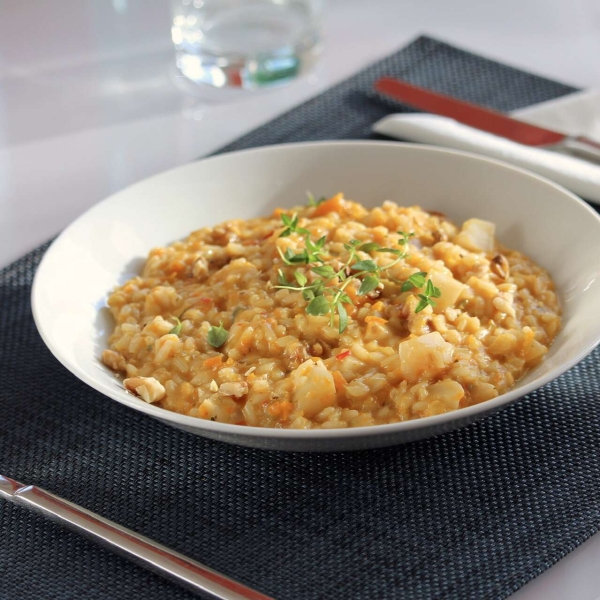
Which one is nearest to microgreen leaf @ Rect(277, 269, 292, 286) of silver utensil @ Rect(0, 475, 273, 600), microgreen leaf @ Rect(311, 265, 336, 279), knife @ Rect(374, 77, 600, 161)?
microgreen leaf @ Rect(311, 265, 336, 279)

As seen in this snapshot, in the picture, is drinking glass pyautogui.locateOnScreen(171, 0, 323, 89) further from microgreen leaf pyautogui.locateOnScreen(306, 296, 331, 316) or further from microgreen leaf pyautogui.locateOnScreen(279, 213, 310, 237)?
microgreen leaf pyautogui.locateOnScreen(306, 296, 331, 316)

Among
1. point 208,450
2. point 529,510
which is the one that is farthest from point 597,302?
point 208,450

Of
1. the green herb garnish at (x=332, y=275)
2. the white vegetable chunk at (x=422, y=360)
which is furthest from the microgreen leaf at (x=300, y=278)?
the white vegetable chunk at (x=422, y=360)

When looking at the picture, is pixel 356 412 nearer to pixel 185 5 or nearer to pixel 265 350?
pixel 265 350

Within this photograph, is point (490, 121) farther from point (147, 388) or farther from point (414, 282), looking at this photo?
point (147, 388)

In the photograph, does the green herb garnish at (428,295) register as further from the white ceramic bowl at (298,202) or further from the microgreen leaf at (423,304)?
the white ceramic bowl at (298,202)

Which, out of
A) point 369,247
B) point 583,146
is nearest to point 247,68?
point 583,146

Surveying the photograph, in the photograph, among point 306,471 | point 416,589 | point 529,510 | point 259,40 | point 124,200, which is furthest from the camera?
point 259,40
